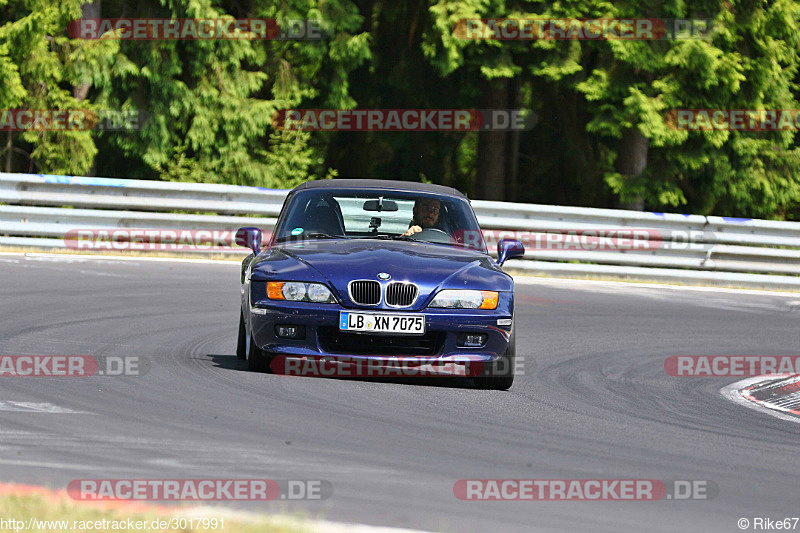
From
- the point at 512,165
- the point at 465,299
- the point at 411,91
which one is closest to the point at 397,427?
the point at 465,299

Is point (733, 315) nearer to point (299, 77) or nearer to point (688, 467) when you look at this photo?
point (688, 467)

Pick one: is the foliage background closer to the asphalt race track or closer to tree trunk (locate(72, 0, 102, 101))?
tree trunk (locate(72, 0, 102, 101))

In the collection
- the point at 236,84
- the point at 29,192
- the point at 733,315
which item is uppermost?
the point at 236,84

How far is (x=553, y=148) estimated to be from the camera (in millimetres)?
26594

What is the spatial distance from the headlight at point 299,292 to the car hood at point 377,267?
4 centimetres

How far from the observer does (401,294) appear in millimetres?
8266

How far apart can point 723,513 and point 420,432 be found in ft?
6.15

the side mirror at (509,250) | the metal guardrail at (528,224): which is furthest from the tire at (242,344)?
the metal guardrail at (528,224)

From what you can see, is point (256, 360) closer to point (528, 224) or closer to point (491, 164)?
point (528, 224)

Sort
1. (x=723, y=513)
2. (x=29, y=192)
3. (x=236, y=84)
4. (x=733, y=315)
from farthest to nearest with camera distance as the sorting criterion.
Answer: (x=236, y=84) < (x=29, y=192) < (x=733, y=315) < (x=723, y=513)

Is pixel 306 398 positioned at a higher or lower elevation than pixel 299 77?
lower

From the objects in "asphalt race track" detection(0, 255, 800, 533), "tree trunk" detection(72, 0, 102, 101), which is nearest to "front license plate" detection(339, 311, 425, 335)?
"asphalt race track" detection(0, 255, 800, 533)

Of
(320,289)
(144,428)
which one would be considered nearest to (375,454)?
Result: (144,428)

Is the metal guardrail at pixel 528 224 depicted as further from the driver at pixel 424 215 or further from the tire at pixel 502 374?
the tire at pixel 502 374
